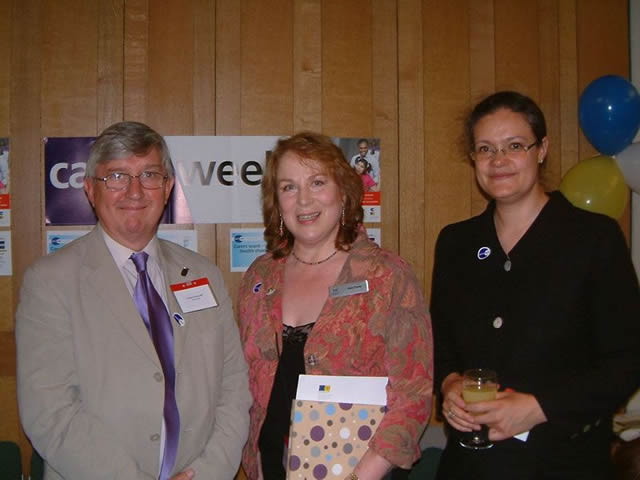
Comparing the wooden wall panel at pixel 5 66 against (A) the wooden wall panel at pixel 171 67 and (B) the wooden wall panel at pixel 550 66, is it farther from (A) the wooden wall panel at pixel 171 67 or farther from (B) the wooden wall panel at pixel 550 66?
(B) the wooden wall panel at pixel 550 66

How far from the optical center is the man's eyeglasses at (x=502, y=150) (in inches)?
78.0

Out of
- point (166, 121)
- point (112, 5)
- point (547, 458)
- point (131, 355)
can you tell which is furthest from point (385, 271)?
point (112, 5)

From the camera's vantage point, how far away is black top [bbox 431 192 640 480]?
1.80m

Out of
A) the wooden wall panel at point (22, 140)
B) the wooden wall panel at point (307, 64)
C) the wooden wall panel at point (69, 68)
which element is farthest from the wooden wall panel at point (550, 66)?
the wooden wall panel at point (22, 140)

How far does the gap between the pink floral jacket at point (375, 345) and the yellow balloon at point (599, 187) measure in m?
1.74

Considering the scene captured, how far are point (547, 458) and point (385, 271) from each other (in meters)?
0.89

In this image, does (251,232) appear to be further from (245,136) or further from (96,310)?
(96,310)

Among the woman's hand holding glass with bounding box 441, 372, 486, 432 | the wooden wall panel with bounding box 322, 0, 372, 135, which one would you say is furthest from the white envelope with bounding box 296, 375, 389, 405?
the wooden wall panel with bounding box 322, 0, 372, 135

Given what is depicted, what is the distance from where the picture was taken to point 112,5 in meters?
3.42

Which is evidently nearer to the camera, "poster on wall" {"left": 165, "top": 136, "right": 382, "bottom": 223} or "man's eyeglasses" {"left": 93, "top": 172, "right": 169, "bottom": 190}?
"man's eyeglasses" {"left": 93, "top": 172, "right": 169, "bottom": 190}

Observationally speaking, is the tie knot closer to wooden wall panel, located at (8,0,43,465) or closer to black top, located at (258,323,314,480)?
black top, located at (258,323,314,480)

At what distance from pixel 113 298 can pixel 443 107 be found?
2565mm

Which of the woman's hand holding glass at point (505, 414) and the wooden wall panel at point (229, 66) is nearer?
the woman's hand holding glass at point (505, 414)

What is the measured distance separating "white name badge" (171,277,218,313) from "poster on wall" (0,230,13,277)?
187cm
